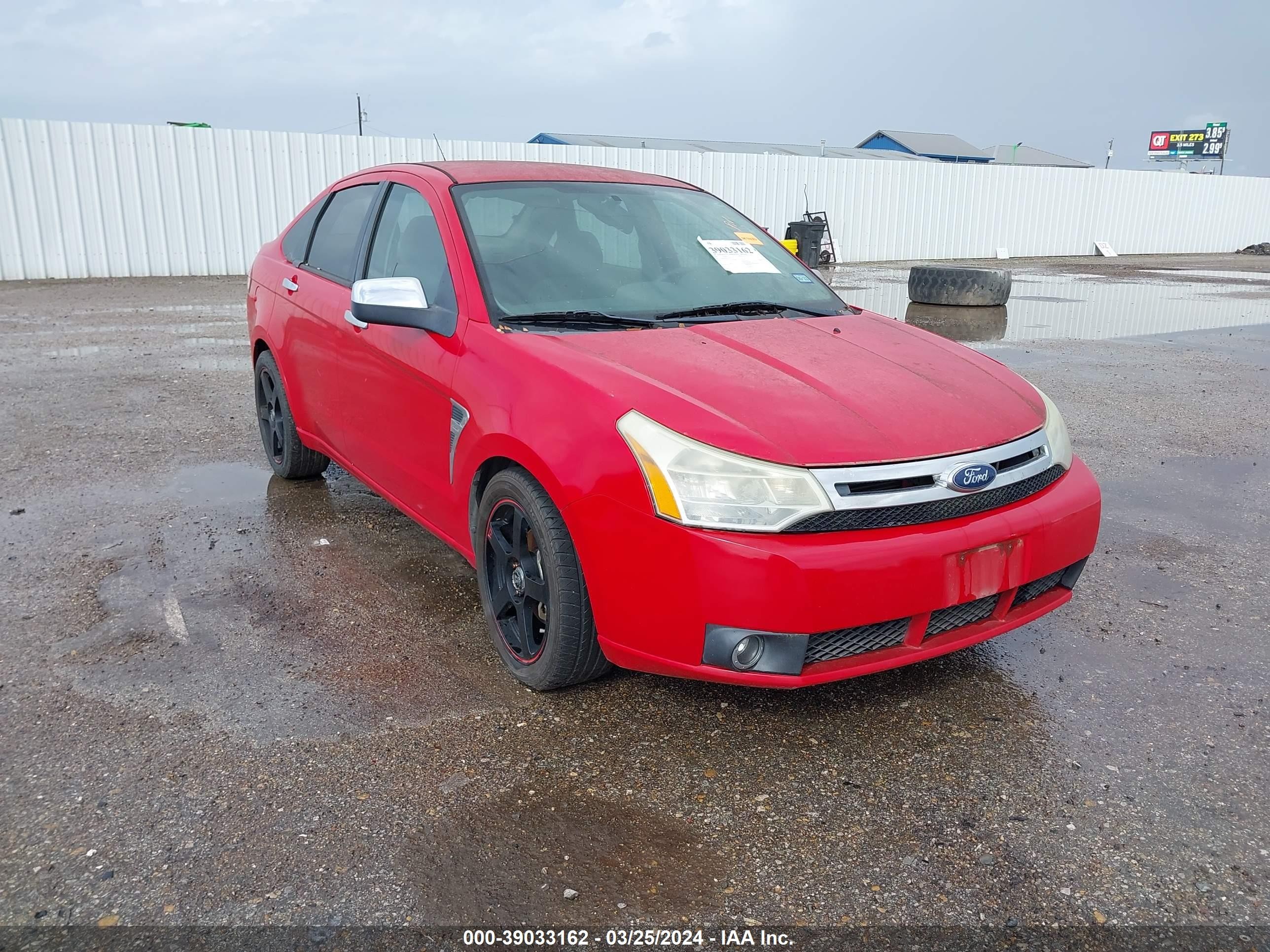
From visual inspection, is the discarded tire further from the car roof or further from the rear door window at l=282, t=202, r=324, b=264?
the rear door window at l=282, t=202, r=324, b=264

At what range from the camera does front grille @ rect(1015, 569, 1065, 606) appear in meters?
2.86

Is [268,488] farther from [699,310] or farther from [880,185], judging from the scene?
[880,185]

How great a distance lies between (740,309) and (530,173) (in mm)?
1032

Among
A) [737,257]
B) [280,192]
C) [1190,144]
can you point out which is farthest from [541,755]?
[1190,144]

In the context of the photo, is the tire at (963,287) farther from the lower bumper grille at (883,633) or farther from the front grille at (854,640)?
the front grille at (854,640)

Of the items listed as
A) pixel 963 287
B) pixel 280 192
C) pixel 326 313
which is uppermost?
pixel 280 192

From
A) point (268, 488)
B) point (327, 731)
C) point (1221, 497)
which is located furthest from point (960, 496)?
point (268, 488)

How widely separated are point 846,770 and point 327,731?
147 centimetres

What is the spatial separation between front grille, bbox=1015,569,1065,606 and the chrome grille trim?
332mm

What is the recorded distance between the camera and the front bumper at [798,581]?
2396 millimetres

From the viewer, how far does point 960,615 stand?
8.87 feet

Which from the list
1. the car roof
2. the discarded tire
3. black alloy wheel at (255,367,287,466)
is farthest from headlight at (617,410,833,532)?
the discarded tire

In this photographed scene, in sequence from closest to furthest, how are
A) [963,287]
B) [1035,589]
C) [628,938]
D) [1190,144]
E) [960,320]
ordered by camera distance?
1. [628,938]
2. [1035,589]
3. [960,320]
4. [963,287]
5. [1190,144]

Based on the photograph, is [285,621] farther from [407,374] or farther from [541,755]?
[541,755]
